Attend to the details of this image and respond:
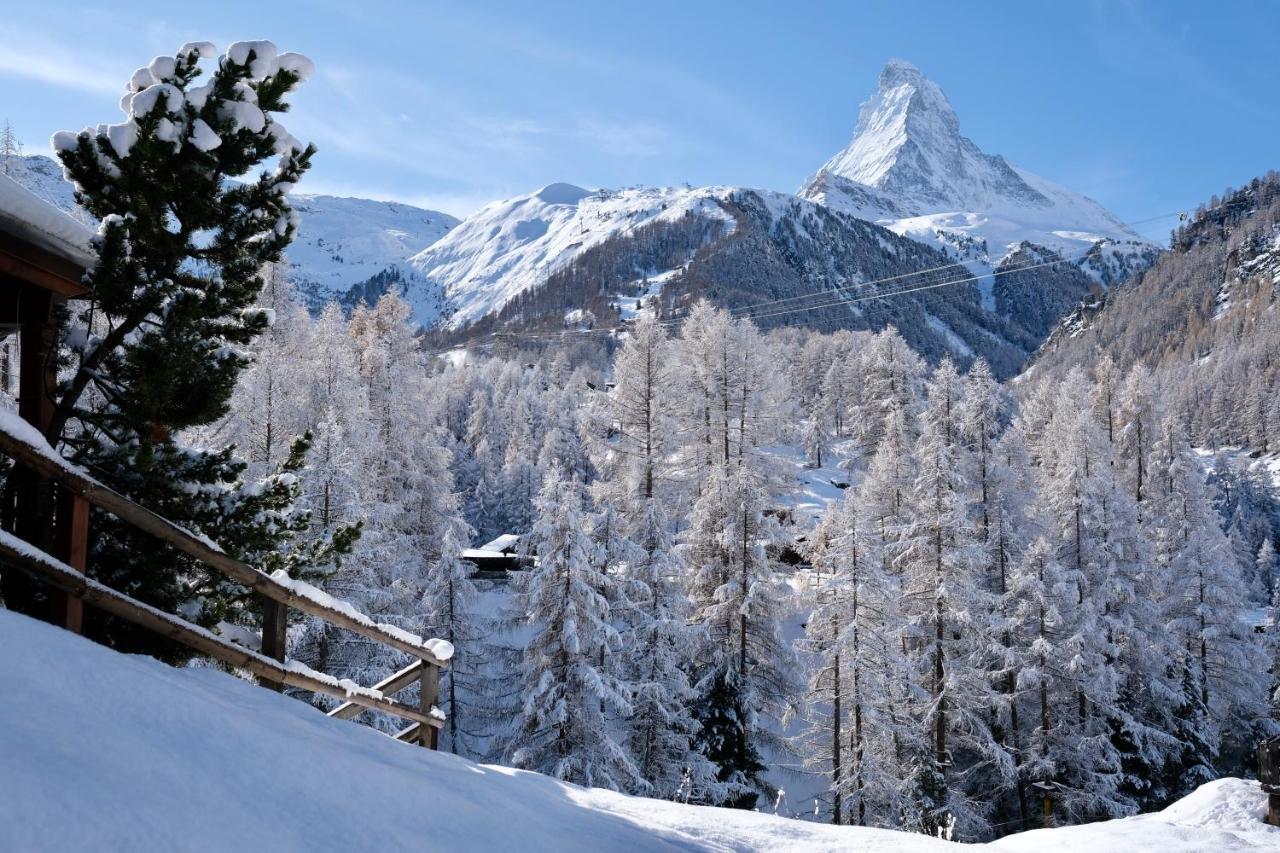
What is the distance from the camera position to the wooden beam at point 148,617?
500cm

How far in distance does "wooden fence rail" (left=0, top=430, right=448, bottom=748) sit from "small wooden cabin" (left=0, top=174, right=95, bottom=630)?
0.17 meters

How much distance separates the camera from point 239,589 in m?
7.80

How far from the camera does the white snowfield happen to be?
3.51 m

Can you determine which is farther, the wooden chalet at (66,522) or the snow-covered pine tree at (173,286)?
the snow-covered pine tree at (173,286)

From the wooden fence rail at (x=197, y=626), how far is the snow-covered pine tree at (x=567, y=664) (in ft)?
41.2

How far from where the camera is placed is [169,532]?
18.4 ft

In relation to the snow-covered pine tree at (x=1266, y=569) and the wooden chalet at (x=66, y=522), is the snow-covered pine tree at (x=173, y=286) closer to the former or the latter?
the wooden chalet at (x=66, y=522)

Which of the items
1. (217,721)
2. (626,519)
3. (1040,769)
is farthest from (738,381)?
(217,721)

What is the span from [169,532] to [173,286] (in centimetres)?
254

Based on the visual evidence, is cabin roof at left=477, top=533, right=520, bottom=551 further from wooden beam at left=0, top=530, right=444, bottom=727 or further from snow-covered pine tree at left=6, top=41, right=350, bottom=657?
wooden beam at left=0, top=530, right=444, bottom=727

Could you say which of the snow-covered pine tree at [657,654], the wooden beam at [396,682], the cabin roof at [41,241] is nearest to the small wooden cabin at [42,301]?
the cabin roof at [41,241]

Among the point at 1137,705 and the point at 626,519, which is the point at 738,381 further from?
the point at 1137,705

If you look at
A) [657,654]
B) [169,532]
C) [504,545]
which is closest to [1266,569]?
[504,545]

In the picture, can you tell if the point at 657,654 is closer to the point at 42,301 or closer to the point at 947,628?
the point at 947,628
